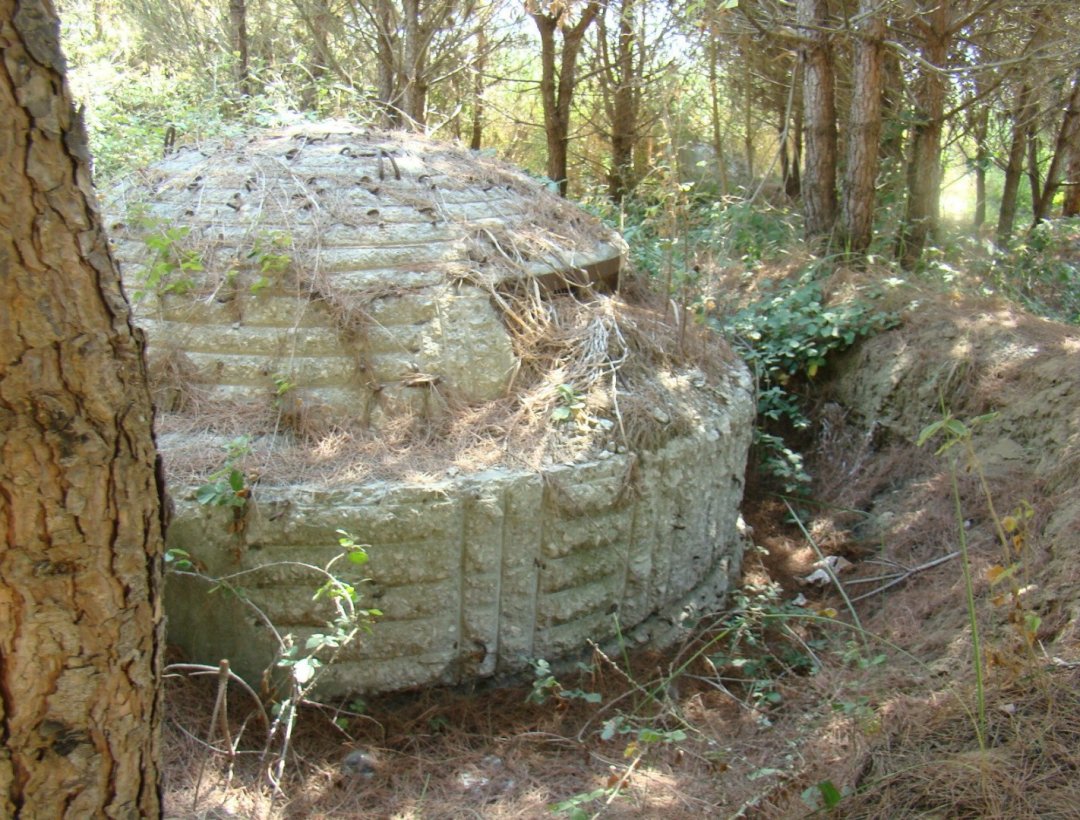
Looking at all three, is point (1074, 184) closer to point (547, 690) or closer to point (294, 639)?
point (547, 690)

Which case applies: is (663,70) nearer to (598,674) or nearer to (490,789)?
(598,674)

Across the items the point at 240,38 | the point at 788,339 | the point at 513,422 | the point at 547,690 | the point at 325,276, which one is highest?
the point at 240,38

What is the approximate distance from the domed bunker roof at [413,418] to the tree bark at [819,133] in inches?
131

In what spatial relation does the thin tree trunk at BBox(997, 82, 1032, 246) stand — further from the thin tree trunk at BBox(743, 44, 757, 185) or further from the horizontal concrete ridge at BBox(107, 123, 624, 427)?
the horizontal concrete ridge at BBox(107, 123, 624, 427)

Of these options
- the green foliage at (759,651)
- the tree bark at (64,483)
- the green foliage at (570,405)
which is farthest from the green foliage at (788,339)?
the tree bark at (64,483)

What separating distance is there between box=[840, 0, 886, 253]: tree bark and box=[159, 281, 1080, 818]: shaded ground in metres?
1.57

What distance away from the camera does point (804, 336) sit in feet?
20.0

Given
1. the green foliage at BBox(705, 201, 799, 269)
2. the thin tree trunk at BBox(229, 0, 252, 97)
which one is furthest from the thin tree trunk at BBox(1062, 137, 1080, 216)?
the thin tree trunk at BBox(229, 0, 252, 97)

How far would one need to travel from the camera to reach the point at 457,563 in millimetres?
3723

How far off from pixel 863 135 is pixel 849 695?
4740 millimetres

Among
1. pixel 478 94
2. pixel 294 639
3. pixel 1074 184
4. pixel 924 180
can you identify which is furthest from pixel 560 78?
pixel 294 639

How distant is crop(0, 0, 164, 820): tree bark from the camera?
1518 millimetres

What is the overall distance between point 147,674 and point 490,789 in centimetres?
187

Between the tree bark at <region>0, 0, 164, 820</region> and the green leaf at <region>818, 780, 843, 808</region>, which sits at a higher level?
the tree bark at <region>0, 0, 164, 820</region>
